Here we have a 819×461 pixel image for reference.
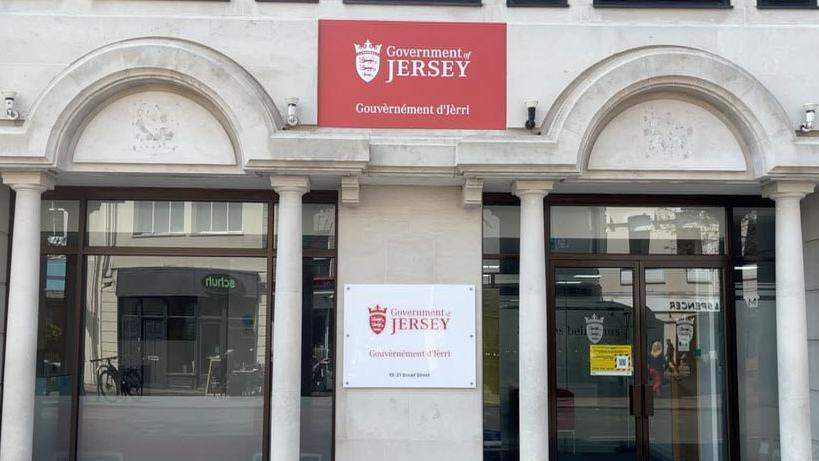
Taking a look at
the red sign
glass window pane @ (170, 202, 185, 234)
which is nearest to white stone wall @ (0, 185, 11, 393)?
glass window pane @ (170, 202, 185, 234)

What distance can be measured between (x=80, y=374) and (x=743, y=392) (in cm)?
772

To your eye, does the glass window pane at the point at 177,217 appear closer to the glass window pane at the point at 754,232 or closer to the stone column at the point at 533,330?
the stone column at the point at 533,330

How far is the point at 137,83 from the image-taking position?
8.71 m

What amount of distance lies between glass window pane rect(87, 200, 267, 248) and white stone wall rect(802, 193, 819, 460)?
247 inches

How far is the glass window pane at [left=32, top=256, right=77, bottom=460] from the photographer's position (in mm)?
9438

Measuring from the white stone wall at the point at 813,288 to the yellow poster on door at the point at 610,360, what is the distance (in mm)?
2017

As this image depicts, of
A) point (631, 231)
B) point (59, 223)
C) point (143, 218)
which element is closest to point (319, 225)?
point (143, 218)

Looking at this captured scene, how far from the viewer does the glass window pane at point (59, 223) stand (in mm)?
9680

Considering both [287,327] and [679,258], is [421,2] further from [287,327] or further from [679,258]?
[679,258]

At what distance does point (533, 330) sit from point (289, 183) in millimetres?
2940

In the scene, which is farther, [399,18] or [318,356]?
[318,356]

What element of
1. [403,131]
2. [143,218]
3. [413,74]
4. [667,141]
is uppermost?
[413,74]

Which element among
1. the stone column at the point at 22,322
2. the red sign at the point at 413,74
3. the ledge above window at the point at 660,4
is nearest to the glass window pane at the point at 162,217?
the stone column at the point at 22,322

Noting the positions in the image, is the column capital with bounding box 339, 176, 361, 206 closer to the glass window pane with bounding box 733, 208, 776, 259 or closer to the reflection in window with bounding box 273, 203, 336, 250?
the reflection in window with bounding box 273, 203, 336, 250
